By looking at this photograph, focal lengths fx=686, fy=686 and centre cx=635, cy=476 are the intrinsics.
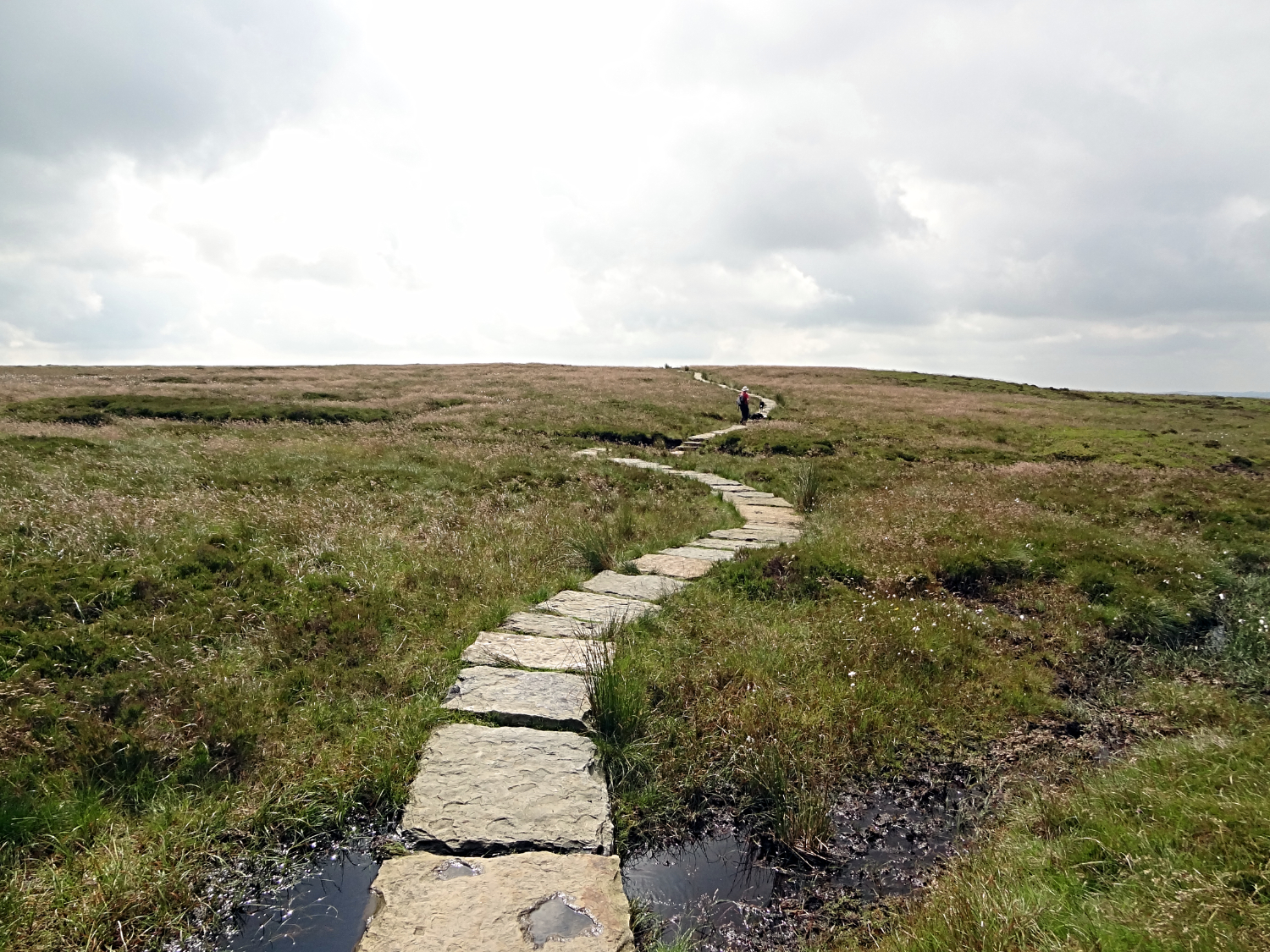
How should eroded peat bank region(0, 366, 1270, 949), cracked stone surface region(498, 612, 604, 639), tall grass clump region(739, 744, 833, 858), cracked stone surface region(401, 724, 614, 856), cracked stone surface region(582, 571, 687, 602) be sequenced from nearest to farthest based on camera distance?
eroded peat bank region(0, 366, 1270, 949), cracked stone surface region(401, 724, 614, 856), tall grass clump region(739, 744, 833, 858), cracked stone surface region(498, 612, 604, 639), cracked stone surface region(582, 571, 687, 602)

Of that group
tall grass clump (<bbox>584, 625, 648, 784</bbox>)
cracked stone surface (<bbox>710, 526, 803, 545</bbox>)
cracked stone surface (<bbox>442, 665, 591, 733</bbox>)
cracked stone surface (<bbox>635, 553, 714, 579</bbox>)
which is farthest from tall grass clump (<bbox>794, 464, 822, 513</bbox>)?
cracked stone surface (<bbox>442, 665, 591, 733</bbox>)

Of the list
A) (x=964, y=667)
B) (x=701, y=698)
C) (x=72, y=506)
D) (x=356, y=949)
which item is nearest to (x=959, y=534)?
(x=964, y=667)

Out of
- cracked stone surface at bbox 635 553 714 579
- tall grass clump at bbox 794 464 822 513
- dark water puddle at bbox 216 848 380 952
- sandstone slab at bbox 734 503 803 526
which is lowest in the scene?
dark water puddle at bbox 216 848 380 952

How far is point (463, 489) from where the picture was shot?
13.2 m

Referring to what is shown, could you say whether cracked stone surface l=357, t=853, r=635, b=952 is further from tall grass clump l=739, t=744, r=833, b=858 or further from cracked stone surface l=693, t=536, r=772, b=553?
cracked stone surface l=693, t=536, r=772, b=553

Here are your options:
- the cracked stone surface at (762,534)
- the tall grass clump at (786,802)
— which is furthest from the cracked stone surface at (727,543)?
the tall grass clump at (786,802)

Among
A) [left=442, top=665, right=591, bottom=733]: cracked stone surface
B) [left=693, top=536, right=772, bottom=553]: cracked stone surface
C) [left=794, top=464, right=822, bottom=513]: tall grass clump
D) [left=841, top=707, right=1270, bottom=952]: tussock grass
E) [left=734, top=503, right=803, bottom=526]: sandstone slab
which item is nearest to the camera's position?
[left=841, top=707, right=1270, bottom=952]: tussock grass

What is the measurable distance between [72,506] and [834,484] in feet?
44.9

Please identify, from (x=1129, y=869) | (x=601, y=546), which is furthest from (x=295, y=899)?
(x=601, y=546)

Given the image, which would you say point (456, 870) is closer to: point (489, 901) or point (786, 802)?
point (489, 901)

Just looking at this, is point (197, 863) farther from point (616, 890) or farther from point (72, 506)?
point (72, 506)

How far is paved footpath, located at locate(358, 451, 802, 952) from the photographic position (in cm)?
328

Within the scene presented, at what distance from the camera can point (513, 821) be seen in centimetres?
412

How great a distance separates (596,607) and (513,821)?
142 inches
